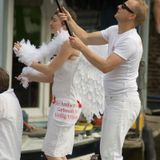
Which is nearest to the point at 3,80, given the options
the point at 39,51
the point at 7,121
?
the point at 7,121

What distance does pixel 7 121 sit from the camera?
4.05 metres

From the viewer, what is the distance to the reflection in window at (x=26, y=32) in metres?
6.70

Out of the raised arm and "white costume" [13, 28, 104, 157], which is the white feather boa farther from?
the raised arm

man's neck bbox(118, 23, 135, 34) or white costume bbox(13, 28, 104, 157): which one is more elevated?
man's neck bbox(118, 23, 135, 34)

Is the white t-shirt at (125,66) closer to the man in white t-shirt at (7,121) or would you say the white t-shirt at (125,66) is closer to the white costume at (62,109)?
the white costume at (62,109)

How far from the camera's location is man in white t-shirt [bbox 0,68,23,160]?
13.2ft

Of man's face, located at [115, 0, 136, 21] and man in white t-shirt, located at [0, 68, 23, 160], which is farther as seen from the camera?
man in white t-shirt, located at [0, 68, 23, 160]

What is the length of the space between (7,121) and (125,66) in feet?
3.14

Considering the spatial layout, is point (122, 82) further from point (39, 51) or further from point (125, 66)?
point (39, 51)

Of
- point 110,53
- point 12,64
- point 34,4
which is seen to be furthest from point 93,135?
point 110,53

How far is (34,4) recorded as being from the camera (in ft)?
22.5

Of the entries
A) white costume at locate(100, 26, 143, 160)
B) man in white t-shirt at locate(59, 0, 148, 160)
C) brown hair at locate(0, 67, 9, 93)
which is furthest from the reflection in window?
white costume at locate(100, 26, 143, 160)

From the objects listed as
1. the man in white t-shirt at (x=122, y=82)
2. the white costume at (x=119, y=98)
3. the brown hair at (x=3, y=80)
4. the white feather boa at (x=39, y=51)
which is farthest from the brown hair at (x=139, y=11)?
the brown hair at (x=3, y=80)

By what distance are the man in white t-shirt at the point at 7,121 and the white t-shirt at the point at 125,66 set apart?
719mm
